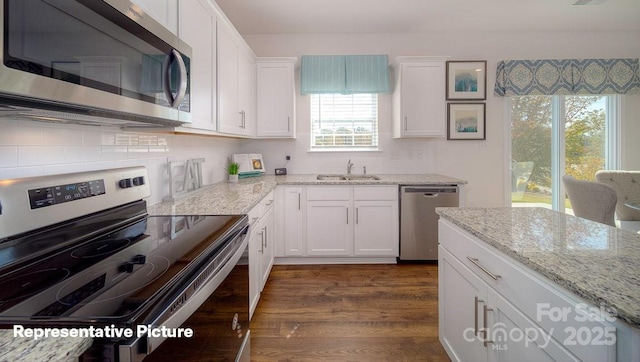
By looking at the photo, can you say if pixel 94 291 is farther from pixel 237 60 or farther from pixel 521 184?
pixel 521 184

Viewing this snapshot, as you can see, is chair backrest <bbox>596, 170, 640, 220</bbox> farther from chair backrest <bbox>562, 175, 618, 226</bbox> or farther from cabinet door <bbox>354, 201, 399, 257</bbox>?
cabinet door <bbox>354, 201, 399, 257</bbox>

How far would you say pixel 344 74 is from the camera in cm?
347

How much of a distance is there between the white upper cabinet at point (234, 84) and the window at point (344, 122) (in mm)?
839

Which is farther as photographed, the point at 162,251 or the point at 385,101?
the point at 385,101

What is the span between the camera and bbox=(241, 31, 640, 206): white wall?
3631 mm

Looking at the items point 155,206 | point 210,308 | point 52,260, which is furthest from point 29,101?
point 155,206

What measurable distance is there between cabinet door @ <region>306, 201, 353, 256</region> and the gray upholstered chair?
8.39 feet

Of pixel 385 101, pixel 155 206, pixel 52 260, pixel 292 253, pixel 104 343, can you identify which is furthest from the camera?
pixel 385 101

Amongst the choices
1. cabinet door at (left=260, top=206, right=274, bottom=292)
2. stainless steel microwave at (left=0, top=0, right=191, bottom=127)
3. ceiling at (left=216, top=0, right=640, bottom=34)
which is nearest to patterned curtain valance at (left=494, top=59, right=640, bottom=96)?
ceiling at (left=216, top=0, right=640, bottom=34)

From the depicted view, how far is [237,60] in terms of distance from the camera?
265cm

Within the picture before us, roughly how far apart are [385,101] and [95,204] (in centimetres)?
317

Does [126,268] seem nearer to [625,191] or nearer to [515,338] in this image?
[515,338]

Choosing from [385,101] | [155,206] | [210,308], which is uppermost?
[385,101]

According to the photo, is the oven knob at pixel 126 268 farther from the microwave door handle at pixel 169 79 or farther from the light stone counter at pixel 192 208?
the microwave door handle at pixel 169 79
